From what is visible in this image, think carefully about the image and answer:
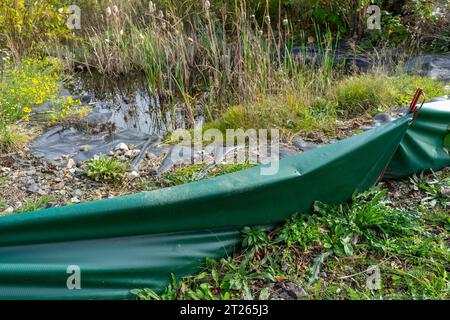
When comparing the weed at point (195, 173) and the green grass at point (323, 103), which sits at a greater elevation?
the green grass at point (323, 103)

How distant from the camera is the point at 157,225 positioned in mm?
1742

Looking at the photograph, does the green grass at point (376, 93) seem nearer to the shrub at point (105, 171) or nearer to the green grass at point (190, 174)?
the green grass at point (190, 174)

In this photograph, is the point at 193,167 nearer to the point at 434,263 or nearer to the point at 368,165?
the point at 368,165

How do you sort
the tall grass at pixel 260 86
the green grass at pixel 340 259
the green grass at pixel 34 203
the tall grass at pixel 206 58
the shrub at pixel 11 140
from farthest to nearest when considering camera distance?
the tall grass at pixel 206 58 < the tall grass at pixel 260 86 < the shrub at pixel 11 140 < the green grass at pixel 34 203 < the green grass at pixel 340 259

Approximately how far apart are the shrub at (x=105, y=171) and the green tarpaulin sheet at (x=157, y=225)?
103cm

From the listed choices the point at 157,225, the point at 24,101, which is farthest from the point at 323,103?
the point at 24,101

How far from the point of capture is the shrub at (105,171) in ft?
8.84

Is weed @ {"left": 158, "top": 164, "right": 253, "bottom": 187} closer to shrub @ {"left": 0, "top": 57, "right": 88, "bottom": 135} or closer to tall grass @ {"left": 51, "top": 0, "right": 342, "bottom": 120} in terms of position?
tall grass @ {"left": 51, "top": 0, "right": 342, "bottom": 120}

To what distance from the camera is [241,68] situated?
157 inches

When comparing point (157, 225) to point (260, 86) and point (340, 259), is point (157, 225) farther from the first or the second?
point (260, 86)

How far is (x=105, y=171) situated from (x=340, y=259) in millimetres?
1583

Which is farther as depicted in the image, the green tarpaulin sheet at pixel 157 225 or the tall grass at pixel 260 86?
the tall grass at pixel 260 86

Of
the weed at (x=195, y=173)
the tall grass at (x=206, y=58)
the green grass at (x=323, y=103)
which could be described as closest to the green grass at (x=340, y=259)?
the weed at (x=195, y=173)

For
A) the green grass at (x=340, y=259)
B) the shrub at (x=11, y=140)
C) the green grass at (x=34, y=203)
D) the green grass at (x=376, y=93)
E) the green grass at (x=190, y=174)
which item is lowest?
the green grass at (x=340, y=259)
